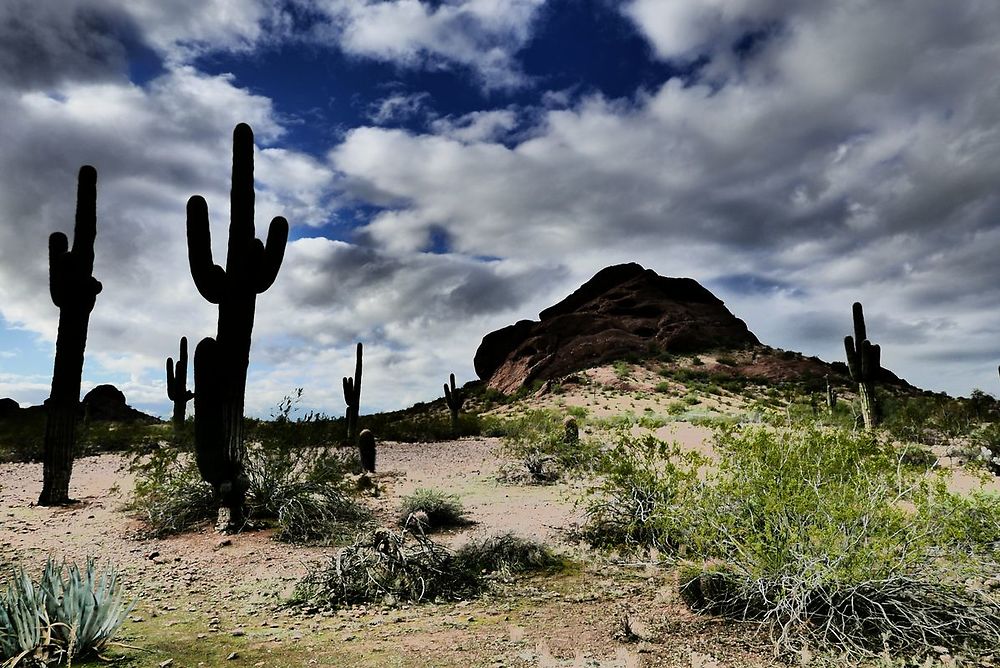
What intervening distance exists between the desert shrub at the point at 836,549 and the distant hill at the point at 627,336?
38464 mm

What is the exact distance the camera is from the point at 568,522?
9320 millimetres

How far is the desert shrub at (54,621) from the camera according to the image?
428cm

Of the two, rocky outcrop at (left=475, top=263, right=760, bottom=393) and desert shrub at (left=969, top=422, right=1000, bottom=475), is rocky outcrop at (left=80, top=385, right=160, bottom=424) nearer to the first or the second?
rocky outcrop at (left=475, top=263, right=760, bottom=393)

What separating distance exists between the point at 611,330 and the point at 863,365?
3034 centimetres

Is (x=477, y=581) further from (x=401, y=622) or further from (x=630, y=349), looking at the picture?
(x=630, y=349)

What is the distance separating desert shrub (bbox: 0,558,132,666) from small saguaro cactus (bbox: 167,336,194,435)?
21.0m

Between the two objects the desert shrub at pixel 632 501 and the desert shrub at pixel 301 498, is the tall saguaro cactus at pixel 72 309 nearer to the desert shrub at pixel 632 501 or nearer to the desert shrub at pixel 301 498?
the desert shrub at pixel 301 498

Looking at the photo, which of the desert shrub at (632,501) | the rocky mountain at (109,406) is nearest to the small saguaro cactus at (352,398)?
the desert shrub at (632,501)

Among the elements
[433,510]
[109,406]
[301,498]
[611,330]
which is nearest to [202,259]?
[301,498]

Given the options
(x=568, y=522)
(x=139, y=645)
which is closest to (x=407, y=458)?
(x=568, y=522)

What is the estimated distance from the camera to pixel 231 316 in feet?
32.7

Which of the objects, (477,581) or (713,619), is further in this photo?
(477,581)

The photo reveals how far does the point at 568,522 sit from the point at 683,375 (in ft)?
111

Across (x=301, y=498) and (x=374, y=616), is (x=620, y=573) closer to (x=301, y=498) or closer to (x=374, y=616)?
(x=374, y=616)
